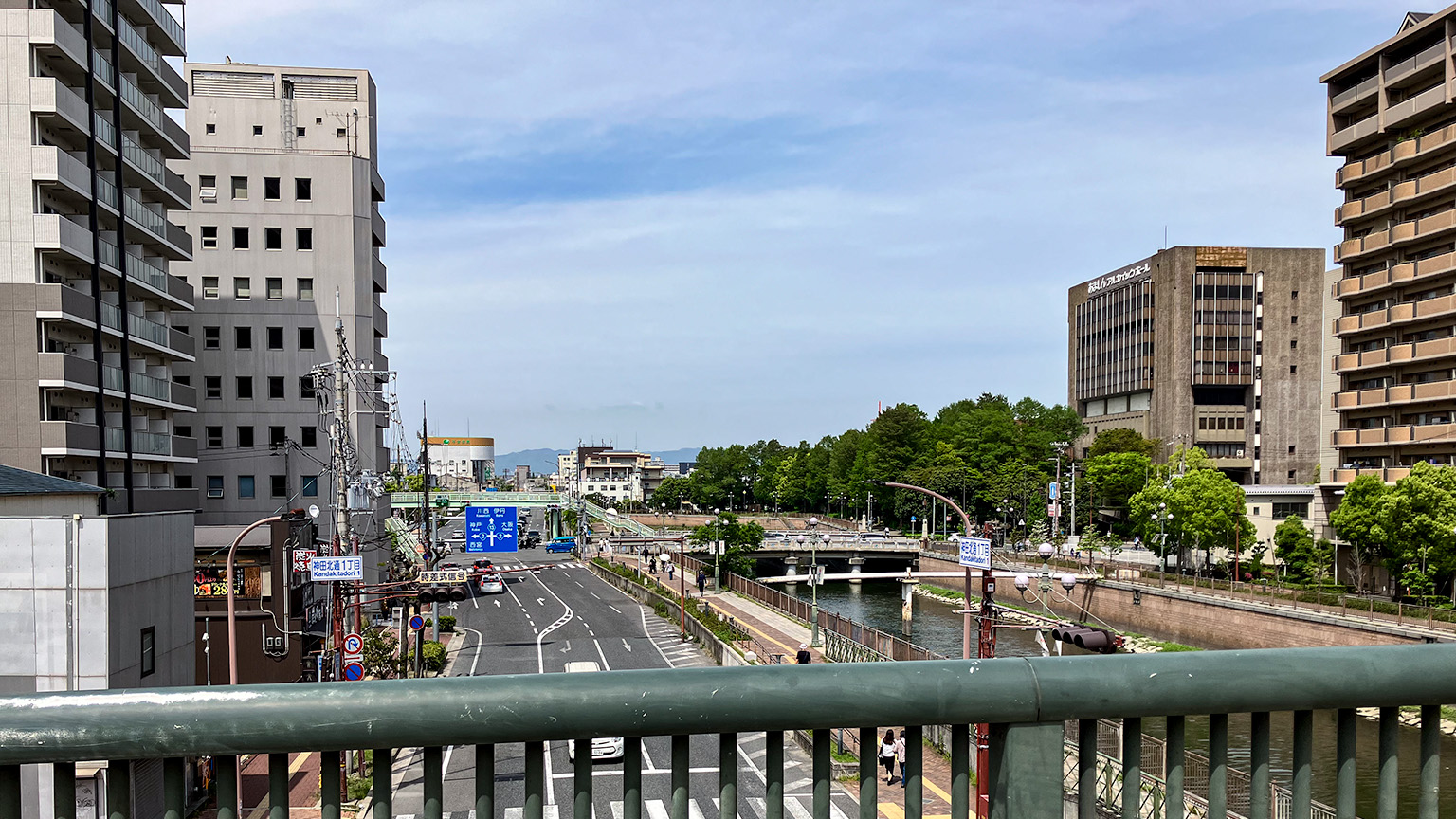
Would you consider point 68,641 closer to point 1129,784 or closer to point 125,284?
point 1129,784

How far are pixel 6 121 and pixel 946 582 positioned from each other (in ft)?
203

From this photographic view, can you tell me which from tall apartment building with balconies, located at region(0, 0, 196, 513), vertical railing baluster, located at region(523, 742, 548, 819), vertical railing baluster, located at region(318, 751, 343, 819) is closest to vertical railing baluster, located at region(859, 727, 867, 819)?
vertical railing baluster, located at region(523, 742, 548, 819)

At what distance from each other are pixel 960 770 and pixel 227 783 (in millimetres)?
1683

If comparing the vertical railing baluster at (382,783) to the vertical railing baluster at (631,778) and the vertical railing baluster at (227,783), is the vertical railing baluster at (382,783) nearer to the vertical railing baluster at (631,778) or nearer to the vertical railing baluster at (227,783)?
the vertical railing baluster at (227,783)

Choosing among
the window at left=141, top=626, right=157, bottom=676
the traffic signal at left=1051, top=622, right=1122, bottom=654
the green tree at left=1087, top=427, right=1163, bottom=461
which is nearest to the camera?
the traffic signal at left=1051, top=622, right=1122, bottom=654

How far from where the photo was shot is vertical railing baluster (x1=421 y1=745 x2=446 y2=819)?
2.35 m

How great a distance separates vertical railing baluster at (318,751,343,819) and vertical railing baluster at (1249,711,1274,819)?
2178 millimetres

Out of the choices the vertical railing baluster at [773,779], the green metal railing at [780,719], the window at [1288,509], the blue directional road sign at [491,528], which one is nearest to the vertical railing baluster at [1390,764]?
the green metal railing at [780,719]

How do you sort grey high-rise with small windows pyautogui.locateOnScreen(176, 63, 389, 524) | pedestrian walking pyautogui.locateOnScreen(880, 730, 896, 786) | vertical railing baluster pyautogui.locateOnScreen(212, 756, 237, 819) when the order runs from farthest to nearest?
grey high-rise with small windows pyautogui.locateOnScreen(176, 63, 389, 524) → pedestrian walking pyautogui.locateOnScreen(880, 730, 896, 786) → vertical railing baluster pyautogui.locateOnScreen(212, 756, 237, 819)

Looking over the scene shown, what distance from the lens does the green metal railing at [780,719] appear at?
2189mm

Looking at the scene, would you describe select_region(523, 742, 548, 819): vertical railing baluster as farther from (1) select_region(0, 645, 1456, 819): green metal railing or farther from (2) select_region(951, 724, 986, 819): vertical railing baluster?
(2) select_region(951, 724, 986, 819): vertical railing baluster

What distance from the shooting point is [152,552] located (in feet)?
61.2

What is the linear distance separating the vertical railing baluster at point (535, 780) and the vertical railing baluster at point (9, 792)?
1.05m

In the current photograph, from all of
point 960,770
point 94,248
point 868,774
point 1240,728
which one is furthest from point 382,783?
point 94,248
